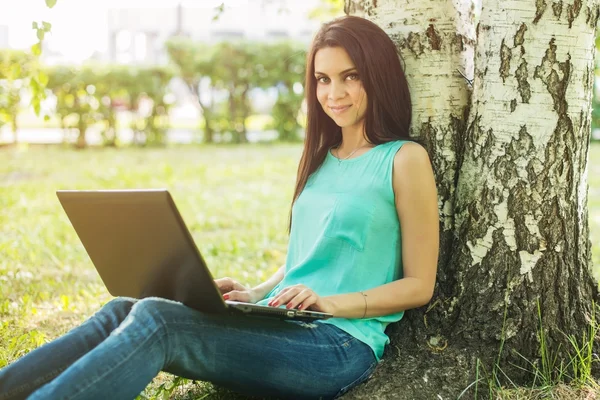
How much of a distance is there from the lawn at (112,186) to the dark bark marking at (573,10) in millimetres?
1869

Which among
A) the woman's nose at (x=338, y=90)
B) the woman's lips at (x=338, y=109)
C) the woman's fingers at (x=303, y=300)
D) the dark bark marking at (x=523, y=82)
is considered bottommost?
the woman's fingers at (x=303, y=300)

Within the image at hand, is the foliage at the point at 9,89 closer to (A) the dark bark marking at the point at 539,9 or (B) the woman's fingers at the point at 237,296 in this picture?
(B) the woman's fingers at the point at 237,296

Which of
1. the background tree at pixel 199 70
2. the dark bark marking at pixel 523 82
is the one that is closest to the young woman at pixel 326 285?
the dark bark marking at pixel 523 82

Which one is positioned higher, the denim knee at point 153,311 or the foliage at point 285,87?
the denim knee at point 153,311

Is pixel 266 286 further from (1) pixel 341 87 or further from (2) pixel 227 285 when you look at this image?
(1) pixel 341 87

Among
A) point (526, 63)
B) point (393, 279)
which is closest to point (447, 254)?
point (393, 279)

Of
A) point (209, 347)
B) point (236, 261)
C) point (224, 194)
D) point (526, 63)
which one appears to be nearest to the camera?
point (209, 347)

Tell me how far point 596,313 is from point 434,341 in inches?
24.7

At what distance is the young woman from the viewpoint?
2.18 metres

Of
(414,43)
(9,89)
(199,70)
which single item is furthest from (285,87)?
(414,43)

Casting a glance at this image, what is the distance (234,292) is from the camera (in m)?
2.66

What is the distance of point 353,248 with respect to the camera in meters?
2.62

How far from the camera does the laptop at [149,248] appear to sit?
2.12m

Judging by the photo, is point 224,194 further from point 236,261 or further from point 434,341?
point 434,341
